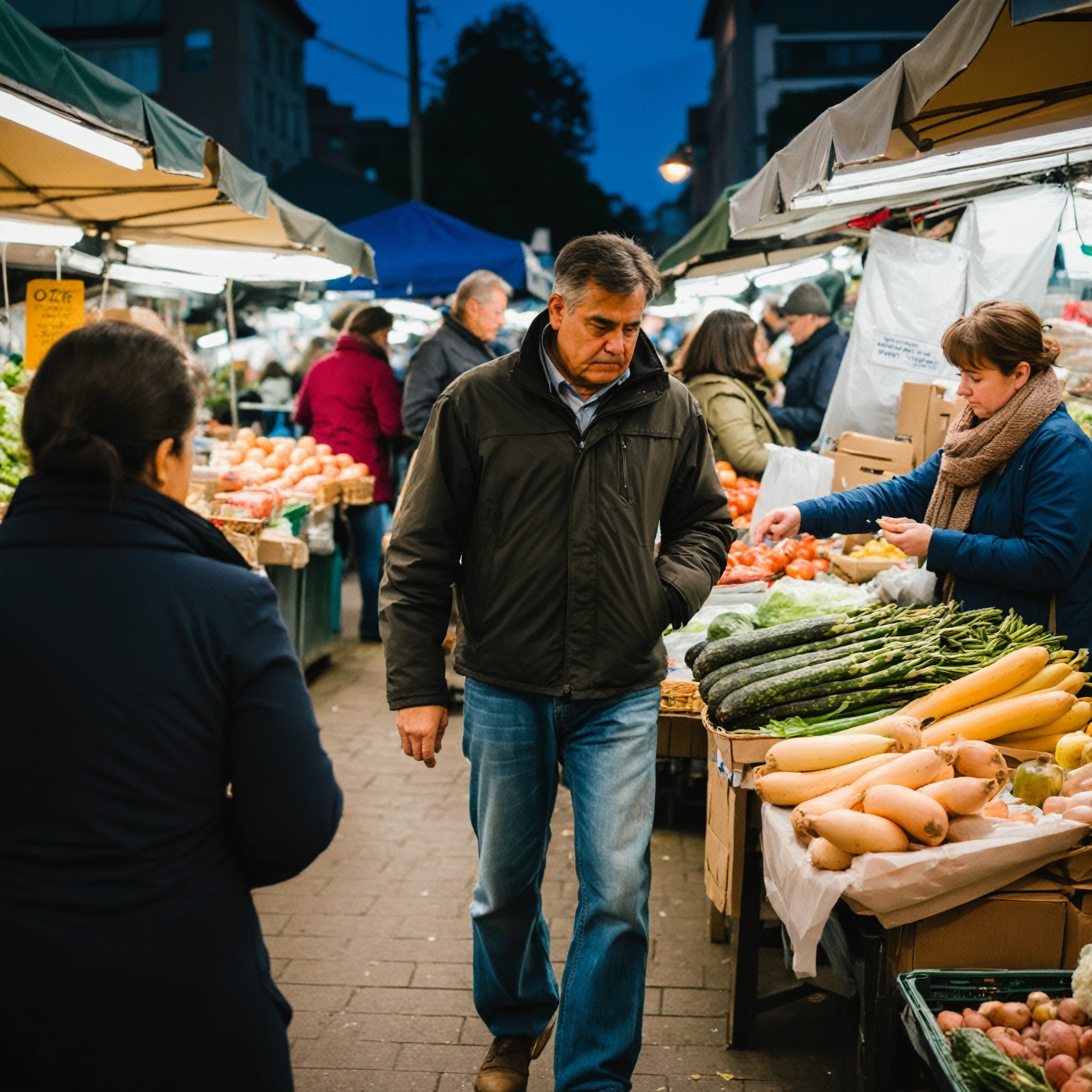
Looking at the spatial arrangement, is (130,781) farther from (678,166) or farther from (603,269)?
(678,166)

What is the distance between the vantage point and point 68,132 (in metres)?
4.62

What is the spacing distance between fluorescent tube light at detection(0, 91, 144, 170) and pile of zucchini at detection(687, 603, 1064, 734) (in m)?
3.16

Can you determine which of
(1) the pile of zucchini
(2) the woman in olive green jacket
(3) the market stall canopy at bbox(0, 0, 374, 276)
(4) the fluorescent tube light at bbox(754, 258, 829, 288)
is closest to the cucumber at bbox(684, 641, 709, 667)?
(1) the pile of zucchini

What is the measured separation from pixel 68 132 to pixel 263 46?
153 ft

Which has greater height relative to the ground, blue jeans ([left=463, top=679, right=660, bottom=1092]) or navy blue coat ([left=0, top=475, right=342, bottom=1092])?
navy blue coat ([left=0, top=475, right=342, bottom=1092])

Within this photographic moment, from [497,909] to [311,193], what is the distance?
12297mm

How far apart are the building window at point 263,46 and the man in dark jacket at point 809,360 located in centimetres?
4306

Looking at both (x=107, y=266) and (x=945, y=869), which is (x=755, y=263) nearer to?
(x=107, y=266)

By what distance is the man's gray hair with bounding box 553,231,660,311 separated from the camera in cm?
297

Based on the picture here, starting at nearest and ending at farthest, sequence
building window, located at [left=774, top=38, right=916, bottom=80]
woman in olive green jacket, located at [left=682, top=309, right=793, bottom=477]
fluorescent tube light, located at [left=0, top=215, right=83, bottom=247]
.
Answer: fluorescent tube light, located at [left=0, top=215, right=83, bottom=247] → woman in olive green jacket, located at [left=682, top=309, right=793, bottom=477] → building window, located at [left=774, top=38, right=916, bottom=80]

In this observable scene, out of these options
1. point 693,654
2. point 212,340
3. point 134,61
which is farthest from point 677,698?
point 134,61

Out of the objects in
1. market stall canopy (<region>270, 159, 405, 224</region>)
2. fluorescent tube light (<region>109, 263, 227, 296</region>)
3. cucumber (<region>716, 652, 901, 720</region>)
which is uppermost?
market stall canopy (<region>270, 159, 405, 224</region>)

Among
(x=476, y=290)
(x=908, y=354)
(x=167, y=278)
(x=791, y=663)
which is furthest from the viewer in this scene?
(x=167, y=278)

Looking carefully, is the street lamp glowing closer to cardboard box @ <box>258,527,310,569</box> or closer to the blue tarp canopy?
the blue tarp canopy
